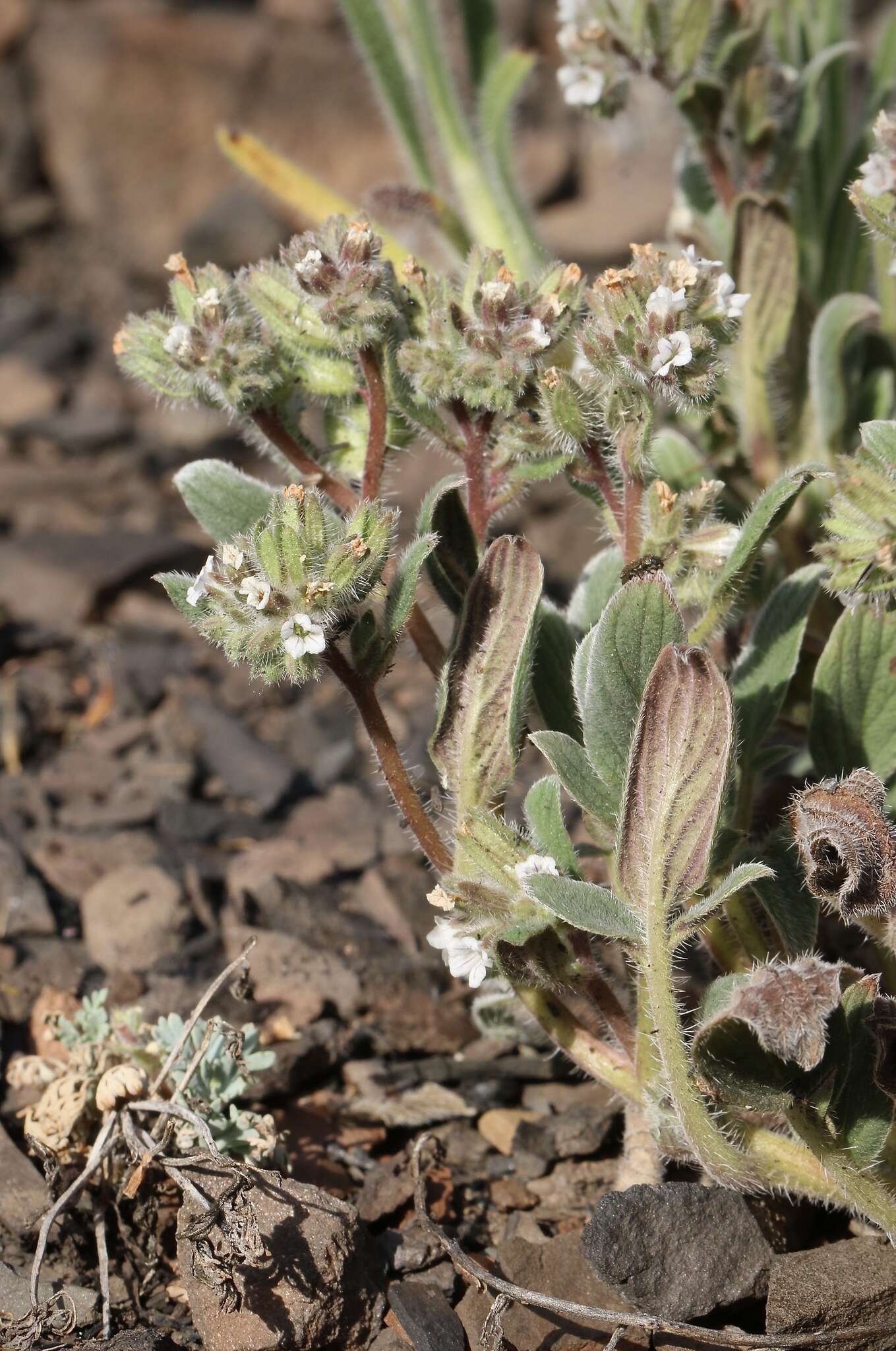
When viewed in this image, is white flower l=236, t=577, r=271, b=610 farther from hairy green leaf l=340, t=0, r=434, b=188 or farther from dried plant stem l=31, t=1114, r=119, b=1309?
hairy green leaf l=340, t=0, r=434, b=188

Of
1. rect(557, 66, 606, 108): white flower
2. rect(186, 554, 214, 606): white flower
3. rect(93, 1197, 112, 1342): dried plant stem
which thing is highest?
rect(557, 66, 606, 108): white flower

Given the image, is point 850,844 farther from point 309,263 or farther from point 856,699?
point 309,263

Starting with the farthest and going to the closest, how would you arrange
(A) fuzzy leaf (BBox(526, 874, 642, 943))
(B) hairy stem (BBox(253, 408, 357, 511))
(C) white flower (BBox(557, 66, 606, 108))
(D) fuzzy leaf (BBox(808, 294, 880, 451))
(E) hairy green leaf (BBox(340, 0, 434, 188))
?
(E) hairy green leaf (BBox(340, 0, 434, 188)) < (C) white flower (BBox(557, 66, 606, 108)) < (D) fuzzy leaf (BBox(808, 294, 880, 451)) < (B) hairy stem (BBox(253, 408, 357, 511)) < (A) fuzzy leaf (BBox(526, 874, 642, 943))

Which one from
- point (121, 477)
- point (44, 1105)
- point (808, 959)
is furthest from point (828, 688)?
point (121, 477)

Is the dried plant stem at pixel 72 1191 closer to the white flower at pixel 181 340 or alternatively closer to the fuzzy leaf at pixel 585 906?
the fuzzy leaf at pixel 585 906

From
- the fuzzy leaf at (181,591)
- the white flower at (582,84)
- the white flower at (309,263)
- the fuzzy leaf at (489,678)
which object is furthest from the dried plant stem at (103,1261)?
the white flower at (582,84)

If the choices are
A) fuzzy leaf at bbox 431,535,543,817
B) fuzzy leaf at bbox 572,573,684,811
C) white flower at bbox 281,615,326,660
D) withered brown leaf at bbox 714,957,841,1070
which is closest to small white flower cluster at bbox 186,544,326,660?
white flower at bbox 281,615,326,660

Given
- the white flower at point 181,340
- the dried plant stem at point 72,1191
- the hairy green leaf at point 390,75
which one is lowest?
the dried plant stem at point 72,1191
